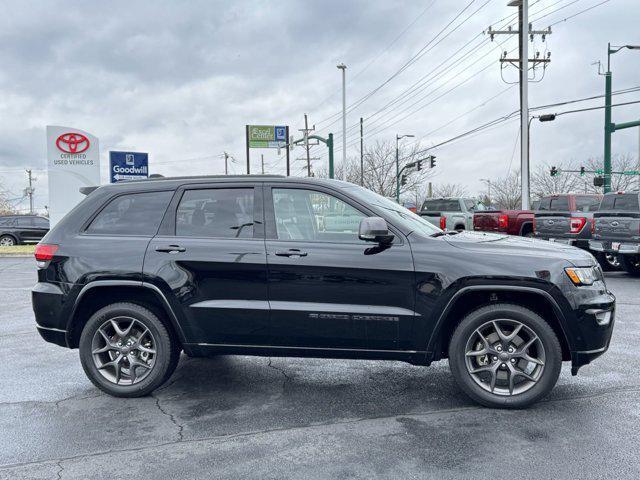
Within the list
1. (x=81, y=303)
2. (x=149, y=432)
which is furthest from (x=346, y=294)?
(x=81, y=303)

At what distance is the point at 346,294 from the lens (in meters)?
4.16

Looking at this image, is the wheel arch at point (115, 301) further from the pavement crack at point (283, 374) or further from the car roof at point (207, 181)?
the pavement crack at point (283, 374)

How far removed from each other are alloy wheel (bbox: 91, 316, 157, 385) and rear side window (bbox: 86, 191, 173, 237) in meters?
0.75

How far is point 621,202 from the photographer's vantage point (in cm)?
1208

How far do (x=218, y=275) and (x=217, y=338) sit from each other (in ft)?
1.67

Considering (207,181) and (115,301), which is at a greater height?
(207,181)

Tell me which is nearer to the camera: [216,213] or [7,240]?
[216,213]

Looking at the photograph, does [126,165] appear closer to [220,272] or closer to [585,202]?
[585,202]

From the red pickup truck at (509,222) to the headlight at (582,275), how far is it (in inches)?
536

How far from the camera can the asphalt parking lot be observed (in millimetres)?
3279

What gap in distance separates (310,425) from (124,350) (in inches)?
67.4

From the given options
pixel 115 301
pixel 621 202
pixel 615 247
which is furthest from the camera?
pixel 621 202

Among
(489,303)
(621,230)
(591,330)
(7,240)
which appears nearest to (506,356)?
(489,303)

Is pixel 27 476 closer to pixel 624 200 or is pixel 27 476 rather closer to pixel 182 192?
pixel 182 192
